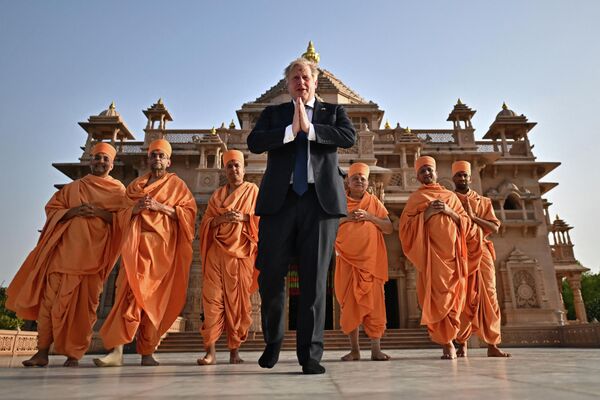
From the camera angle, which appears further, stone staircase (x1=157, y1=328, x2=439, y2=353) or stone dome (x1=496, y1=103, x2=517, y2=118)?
stone dome (x1=496, y1=103, x2=517, y2=118)

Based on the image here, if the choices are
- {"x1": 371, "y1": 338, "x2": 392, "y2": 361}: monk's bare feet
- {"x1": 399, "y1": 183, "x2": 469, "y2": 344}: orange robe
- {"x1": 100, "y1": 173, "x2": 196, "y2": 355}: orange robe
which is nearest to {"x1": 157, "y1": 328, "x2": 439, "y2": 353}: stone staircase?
{"x1": 371, "y1": 338, "x2": 392, "y2": 361}: monk's bare feet

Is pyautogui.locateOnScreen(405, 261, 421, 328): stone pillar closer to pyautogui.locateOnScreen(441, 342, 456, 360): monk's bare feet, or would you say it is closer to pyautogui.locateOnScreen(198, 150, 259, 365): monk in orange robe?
pyautogui.locateOnScreen(441, 342, 456, 360): monk's bare feet

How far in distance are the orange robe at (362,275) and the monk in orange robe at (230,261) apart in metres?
1.18

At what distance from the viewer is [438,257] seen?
15.8 ft

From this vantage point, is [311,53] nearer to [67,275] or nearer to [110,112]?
[110,112]

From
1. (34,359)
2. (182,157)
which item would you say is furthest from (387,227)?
(182,157)

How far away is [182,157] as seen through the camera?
18.9m

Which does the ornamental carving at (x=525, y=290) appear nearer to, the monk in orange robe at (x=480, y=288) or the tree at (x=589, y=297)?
the monk in orange robe at (x=480, y=288)

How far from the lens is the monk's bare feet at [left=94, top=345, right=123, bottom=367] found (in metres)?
3.72

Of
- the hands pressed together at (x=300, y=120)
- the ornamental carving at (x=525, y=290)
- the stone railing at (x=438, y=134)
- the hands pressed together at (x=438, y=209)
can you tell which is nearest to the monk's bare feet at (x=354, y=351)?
the hands pressed together at (x=438, y=209)

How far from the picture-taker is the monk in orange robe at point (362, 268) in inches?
197

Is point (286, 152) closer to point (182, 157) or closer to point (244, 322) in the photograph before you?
point (244, 322)

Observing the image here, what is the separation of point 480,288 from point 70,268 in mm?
4739

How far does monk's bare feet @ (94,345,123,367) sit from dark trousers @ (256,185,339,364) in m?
1.81
